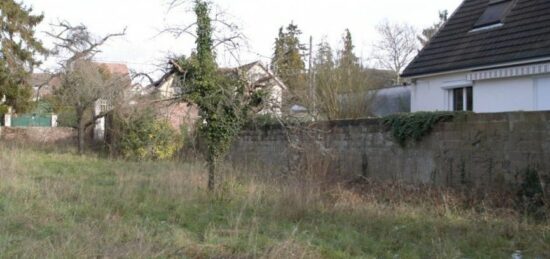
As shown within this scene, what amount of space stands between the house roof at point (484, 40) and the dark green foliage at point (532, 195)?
521 centimetres

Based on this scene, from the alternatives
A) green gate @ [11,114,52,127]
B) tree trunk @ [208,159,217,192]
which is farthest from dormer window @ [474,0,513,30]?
green gate @ [11,114,52,127]

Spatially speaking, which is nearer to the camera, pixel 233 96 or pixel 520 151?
pixel 520 151

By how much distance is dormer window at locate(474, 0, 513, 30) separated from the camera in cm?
1727

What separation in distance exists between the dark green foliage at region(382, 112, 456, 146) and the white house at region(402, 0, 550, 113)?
158 inches

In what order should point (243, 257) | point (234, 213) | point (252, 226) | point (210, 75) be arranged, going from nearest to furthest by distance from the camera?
1. point (243, 257)
2. point (252, 226)
3. point (234, 213)
4. point (210, 75)

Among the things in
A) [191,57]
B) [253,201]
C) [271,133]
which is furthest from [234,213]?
[271,133]

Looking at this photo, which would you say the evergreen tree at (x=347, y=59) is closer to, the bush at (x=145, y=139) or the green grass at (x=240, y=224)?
the bush at (x=145, y=139)

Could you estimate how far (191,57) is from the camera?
473 inches

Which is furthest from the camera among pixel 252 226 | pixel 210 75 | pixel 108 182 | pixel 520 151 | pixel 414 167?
pixel 108 182

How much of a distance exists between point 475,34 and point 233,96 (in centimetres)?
956

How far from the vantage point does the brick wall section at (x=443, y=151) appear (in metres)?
10.6

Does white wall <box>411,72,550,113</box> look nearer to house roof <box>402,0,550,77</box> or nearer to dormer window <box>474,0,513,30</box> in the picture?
house roof <box>402,0,550,77</box>

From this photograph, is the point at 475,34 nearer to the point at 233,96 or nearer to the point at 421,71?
the point at 421,71

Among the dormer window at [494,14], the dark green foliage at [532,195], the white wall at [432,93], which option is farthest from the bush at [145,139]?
the dark green foliage at [532,195]
